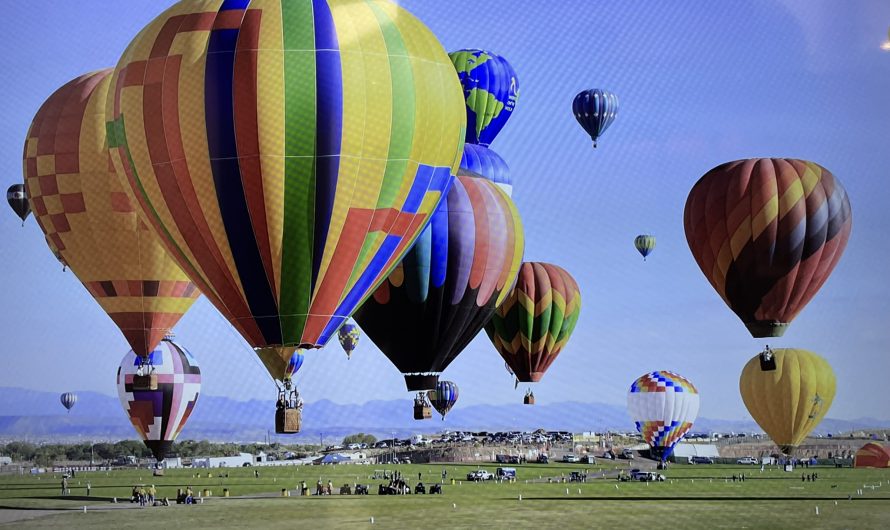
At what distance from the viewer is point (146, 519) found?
1677 inches

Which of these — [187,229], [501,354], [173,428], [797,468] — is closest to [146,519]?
[173,428]

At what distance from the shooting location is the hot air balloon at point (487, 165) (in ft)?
138

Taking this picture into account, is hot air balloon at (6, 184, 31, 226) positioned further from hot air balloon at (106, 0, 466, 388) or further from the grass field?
hot air balloon at (106, 0, 466, 388)

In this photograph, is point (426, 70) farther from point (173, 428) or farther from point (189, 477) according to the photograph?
point (189, 477)

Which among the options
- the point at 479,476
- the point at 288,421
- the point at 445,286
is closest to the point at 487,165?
the point at 445,286

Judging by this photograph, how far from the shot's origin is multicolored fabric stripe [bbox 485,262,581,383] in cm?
4872

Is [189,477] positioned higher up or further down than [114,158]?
further down

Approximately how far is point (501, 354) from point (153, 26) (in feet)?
78.0

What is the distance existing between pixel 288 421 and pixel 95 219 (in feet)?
→ 39.4

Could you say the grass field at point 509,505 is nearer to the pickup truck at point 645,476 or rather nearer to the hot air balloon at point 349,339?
the pickup truck at point 645,476

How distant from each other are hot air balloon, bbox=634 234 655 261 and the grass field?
11.5 meters

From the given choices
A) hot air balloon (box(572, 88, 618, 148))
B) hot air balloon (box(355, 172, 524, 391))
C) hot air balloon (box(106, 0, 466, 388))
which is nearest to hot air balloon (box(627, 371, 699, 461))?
hot air balloon (box(572, 88, 618, 148))

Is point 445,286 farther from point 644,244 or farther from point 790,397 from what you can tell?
point 644,244

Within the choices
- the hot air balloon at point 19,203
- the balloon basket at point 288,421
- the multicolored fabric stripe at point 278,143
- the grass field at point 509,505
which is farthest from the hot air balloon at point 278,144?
the hot air balloon at point 19,203
